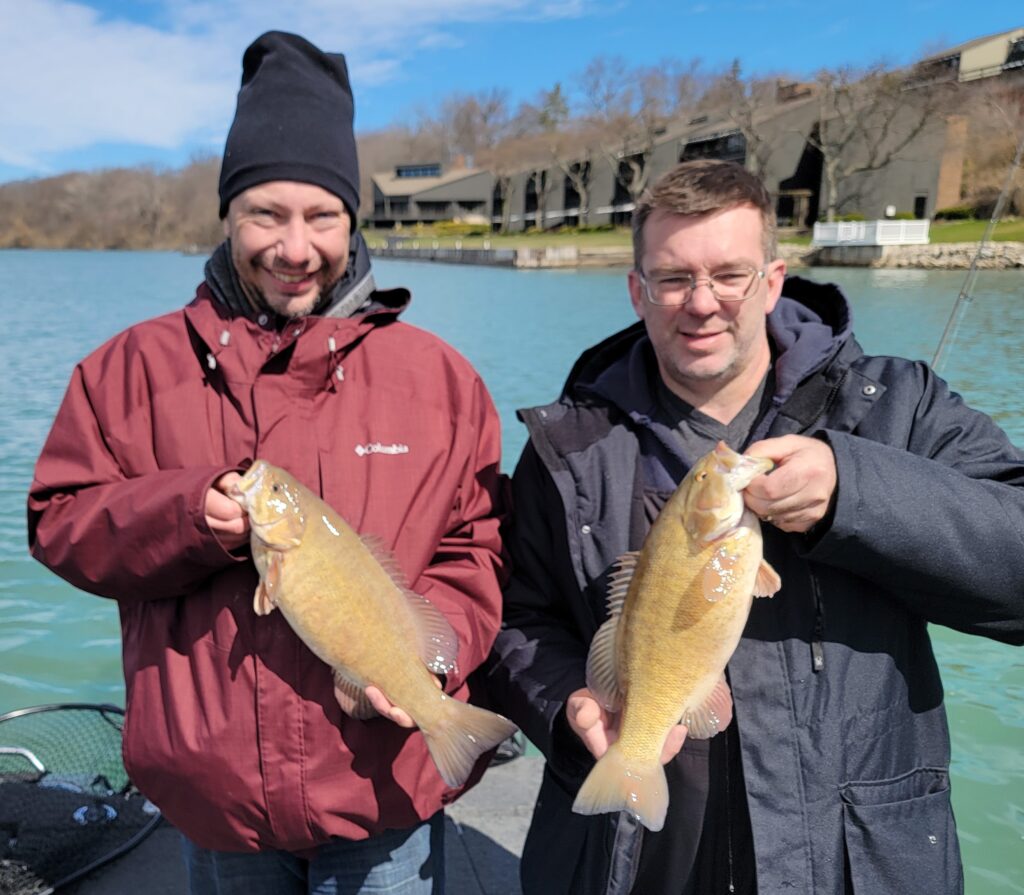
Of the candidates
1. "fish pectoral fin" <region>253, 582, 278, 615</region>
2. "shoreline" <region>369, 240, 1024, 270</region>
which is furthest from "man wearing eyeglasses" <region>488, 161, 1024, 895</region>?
"shoreline" <region>369, 240, 1024, 270</region>

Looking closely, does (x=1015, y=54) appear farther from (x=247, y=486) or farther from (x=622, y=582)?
(x=247, y=486)

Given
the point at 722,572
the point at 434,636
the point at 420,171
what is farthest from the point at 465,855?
the point at 420,171

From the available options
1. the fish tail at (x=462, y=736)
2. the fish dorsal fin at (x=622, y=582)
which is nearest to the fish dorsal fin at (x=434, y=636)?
the fish tail at (x=462, y=736)

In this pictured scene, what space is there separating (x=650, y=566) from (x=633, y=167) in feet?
281

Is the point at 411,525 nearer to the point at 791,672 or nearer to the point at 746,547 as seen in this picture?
the point at 746,547

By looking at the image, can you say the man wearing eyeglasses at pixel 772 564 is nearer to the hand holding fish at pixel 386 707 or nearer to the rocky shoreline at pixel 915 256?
the hand holding fish at pixel 386 707

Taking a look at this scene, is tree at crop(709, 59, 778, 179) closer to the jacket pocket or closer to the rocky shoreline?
the rocky shoreline

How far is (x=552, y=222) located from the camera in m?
98.3

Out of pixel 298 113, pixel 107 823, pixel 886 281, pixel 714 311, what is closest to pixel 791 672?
pixel 714 311

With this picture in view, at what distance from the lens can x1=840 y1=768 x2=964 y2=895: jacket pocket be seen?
2348 mm

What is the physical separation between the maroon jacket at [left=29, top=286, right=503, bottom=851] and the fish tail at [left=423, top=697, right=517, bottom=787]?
15cm

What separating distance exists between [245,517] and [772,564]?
5.19ft

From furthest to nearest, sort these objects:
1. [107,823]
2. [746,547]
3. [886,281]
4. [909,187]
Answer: [909,187]
[886,281]
[107,823]
[746,547]

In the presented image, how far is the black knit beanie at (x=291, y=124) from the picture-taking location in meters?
2.80
